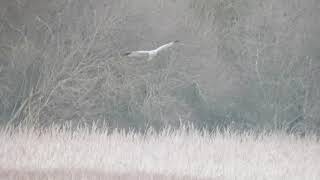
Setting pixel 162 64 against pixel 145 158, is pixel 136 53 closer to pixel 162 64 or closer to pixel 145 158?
pixel 162 64

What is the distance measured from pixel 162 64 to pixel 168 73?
0.22 metres

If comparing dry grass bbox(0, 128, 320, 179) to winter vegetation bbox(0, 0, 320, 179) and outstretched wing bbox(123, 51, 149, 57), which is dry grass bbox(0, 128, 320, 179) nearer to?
winter vegetation bbox(0, 0, 320, 179)

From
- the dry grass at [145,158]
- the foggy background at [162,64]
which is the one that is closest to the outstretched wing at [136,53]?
the foggy background at [162,64]

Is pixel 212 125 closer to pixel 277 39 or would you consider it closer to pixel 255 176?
pixel 277 39

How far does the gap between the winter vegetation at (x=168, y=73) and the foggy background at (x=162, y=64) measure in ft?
0.06

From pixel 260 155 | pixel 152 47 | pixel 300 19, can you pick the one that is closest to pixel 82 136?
pixel 260 155

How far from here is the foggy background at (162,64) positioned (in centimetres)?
1037

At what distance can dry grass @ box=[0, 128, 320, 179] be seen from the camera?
5.99 m

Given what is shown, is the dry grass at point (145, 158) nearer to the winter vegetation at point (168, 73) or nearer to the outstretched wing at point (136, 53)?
the winter vegetation at point (168, 73)

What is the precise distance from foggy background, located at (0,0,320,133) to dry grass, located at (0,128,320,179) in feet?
6.64

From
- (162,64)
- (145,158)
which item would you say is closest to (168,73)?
(162,64)

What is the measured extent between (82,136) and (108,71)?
2.70 meters

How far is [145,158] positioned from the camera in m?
6.80

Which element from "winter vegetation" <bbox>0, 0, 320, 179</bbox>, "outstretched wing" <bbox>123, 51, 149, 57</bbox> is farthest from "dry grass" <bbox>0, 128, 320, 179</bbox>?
"outstretched wing" <bbox>123, 51, 149, 57</bbox>
